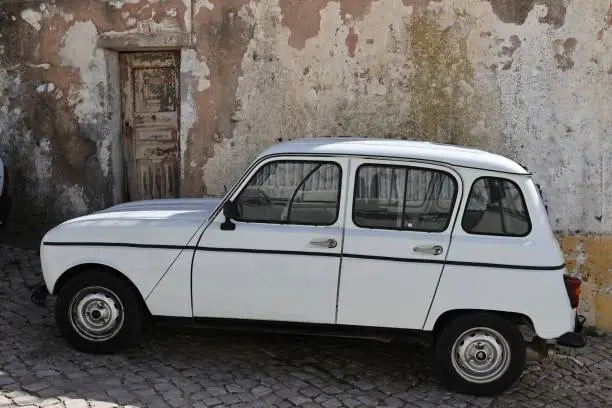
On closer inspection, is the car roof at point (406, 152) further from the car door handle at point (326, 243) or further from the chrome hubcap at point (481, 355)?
the chrome hubcap at point (481, 355)

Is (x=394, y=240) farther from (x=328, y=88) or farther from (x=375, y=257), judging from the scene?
(x=328, y=88)

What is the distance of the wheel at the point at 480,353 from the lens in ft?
13.7

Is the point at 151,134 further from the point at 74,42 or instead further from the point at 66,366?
the point at 66,366

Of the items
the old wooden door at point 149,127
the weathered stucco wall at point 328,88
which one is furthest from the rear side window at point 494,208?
the old wooden door at point 149,127

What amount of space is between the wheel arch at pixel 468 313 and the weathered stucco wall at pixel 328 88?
6.86 ft

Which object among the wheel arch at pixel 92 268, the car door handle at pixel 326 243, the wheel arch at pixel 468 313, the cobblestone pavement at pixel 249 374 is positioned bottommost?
the cobblestone pavement at pixel 249 374


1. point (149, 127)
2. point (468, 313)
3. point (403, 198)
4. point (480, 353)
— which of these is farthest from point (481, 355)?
point (149, 127)

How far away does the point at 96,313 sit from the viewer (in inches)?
178

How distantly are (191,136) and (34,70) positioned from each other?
80.8 inches

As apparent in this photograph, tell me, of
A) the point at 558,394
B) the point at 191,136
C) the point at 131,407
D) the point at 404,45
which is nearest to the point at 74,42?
the point at 191,136

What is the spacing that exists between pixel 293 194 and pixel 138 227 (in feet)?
3.73

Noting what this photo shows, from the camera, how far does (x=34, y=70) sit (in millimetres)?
7113

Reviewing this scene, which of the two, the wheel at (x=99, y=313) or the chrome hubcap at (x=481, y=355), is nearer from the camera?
the chrome hubcap at (x=481, y=355)

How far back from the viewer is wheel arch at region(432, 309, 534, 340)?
418 centimetres
